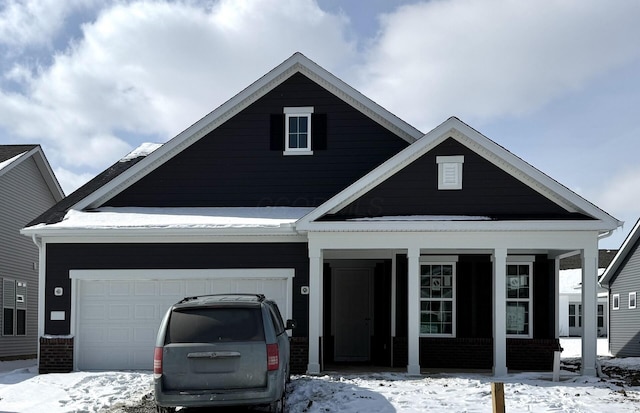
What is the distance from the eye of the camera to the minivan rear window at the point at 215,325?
385 inches

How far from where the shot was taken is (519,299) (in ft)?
54.9

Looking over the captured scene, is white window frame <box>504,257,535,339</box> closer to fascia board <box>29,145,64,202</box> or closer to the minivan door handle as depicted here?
the minivan door handle

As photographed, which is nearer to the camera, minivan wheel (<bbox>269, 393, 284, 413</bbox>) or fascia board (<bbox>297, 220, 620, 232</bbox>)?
minivan wheel (<bbox>269, 393, 284, 413</bbox>)

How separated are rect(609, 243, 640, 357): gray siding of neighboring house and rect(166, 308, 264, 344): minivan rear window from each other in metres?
18.2

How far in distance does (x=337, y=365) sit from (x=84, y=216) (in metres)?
6.69

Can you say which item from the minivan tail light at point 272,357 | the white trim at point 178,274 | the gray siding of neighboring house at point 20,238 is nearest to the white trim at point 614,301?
the white trim at point 178,274

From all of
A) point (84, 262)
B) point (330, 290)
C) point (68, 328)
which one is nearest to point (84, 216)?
point (84, 262)

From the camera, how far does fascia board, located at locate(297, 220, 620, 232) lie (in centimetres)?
1441

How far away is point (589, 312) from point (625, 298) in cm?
1233

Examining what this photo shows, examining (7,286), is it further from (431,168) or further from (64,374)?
(431,168)

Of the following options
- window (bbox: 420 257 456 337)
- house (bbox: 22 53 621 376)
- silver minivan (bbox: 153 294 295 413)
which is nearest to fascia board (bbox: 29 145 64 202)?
house (bbox: 22 53 621 376)

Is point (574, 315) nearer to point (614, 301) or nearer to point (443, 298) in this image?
point (614, 301)

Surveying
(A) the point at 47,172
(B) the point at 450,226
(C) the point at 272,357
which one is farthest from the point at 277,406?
(A) the point at 47,172

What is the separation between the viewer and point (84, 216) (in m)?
16.5
